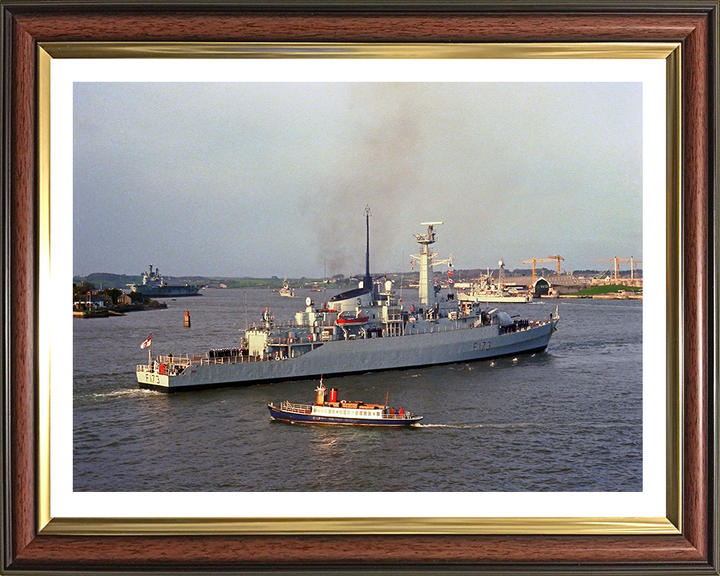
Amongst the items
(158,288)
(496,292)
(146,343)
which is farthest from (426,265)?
(146,343)

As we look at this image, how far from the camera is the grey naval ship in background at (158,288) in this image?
2363 millimetres

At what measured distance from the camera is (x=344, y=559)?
6.25 feet

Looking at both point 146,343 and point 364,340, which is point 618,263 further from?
point 146,343

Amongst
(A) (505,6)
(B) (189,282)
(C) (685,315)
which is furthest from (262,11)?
(C) (685,315)

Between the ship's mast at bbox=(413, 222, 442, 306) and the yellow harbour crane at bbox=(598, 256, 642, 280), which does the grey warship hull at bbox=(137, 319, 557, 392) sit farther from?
the yellow harbour crane at bbox=(598, 256, 642, 280)

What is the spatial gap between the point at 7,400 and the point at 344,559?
1.29m

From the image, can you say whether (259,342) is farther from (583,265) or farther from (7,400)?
(583,265)

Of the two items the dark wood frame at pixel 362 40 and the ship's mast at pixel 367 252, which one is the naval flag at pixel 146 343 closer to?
the dark wood frame at pixel 362 40

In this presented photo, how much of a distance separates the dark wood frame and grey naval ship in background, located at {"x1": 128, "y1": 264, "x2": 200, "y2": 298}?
46 cm

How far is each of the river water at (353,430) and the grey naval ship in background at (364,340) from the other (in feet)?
0.34

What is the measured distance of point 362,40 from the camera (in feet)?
6.39

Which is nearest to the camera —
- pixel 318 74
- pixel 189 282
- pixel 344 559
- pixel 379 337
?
pixel 344 559

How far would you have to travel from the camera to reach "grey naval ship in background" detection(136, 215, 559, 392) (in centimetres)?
241

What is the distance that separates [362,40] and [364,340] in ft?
4.86
